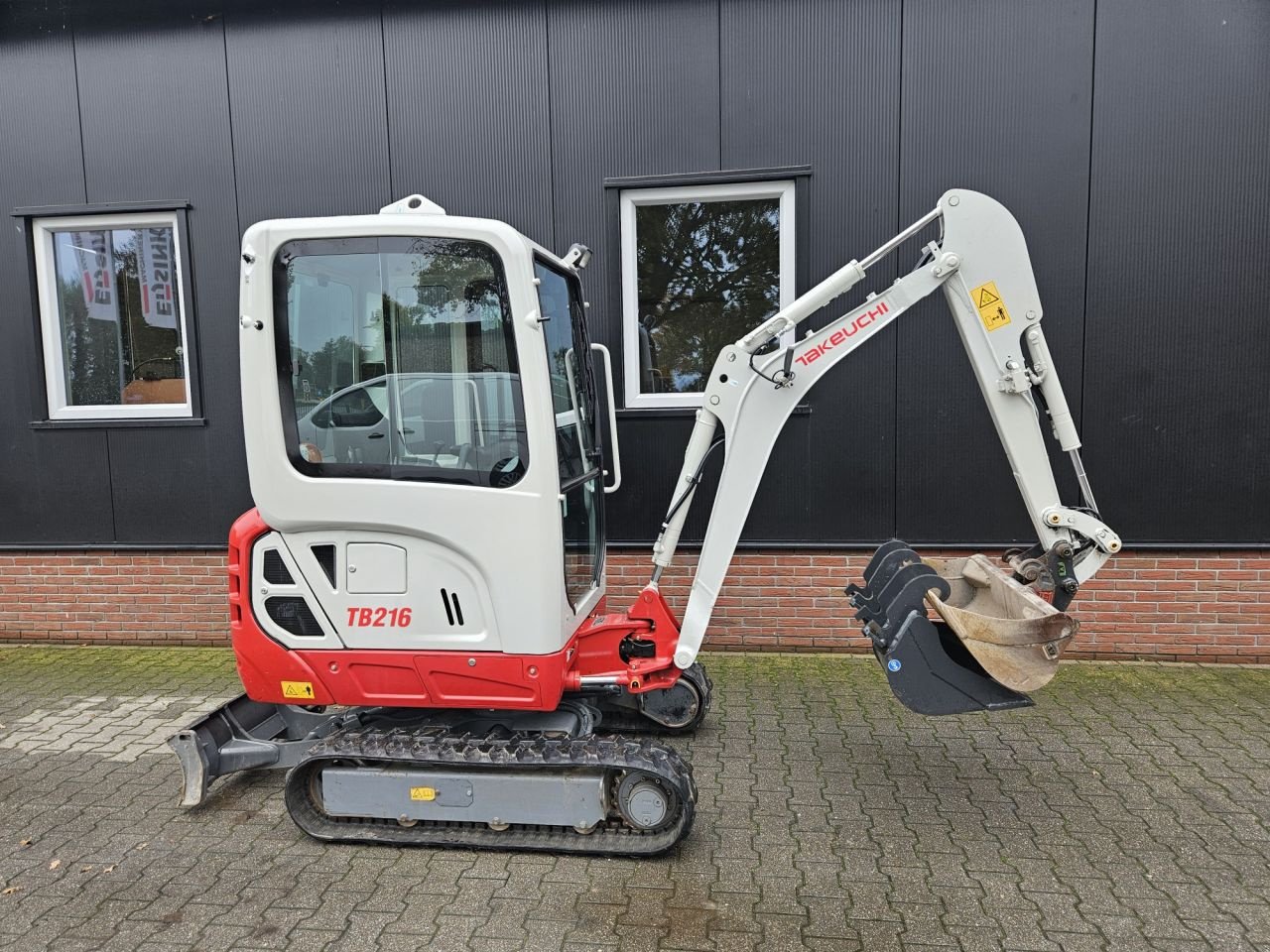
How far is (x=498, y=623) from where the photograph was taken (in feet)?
10.5

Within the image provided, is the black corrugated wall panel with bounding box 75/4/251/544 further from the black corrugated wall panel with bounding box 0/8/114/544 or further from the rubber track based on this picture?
the rubber track

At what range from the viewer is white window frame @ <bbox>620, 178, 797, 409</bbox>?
545cm

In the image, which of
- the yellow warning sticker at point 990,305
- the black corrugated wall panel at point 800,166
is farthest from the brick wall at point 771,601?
the yellow warning sticker at point 990,305

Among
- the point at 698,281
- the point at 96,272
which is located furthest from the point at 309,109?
the point at 698,281

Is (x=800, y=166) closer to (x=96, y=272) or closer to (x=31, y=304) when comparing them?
(x=96, y=272)

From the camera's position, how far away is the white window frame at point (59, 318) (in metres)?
5.97

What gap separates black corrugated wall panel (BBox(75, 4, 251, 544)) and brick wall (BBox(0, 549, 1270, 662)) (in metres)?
0.41

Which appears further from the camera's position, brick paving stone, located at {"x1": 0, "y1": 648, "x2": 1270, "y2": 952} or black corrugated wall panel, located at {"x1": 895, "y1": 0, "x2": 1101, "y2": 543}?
black corrugated wall panel, located at {"x1": 895, "y1": 0, "x2": 1101, "y2": 543}

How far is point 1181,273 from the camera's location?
5.14 metres

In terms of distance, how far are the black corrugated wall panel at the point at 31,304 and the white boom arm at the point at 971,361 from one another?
5254 millimetres

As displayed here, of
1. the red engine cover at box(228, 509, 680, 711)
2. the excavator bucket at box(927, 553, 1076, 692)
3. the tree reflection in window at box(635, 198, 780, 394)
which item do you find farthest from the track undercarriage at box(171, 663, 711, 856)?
the tree reflection in window at box(635, 198, 780, 394)

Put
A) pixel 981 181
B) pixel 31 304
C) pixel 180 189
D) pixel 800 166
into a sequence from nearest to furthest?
pixel 981 181 < pixel 800 166 < pixel 180 189 < pixel 31 304

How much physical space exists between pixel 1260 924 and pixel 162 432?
6.99 meters

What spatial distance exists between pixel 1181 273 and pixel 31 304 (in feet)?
27.6
